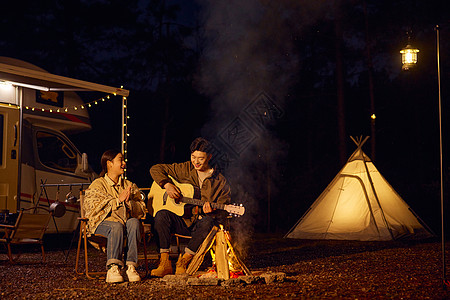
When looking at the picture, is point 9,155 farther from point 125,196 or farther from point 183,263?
point 183,263

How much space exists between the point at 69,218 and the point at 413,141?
15.0 meters

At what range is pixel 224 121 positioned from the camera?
15398 millimetres

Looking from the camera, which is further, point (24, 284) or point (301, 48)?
point (301, 48)

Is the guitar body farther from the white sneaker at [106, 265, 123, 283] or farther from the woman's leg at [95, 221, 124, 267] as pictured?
the white sneaker at [106, 265, 123, 283]

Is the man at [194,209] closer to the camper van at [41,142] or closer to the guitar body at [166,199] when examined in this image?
the guitar body at [166,199]

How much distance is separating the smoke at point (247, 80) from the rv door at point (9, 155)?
5.76 m

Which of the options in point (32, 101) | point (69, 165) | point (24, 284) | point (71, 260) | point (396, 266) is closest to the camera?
point (24, 284)

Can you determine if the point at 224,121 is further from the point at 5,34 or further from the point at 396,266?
the point at 396,266

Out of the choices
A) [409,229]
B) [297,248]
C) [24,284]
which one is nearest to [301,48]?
[409,229]

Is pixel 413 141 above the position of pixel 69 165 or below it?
above

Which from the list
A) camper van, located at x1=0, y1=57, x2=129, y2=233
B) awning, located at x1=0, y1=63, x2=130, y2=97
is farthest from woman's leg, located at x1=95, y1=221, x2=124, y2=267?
awning, located at x1=0, y1=63, x2=130, y2=97

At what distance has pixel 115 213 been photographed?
5141mm

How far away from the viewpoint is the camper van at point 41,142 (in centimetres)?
777

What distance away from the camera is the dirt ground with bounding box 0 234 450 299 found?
4.30 m
